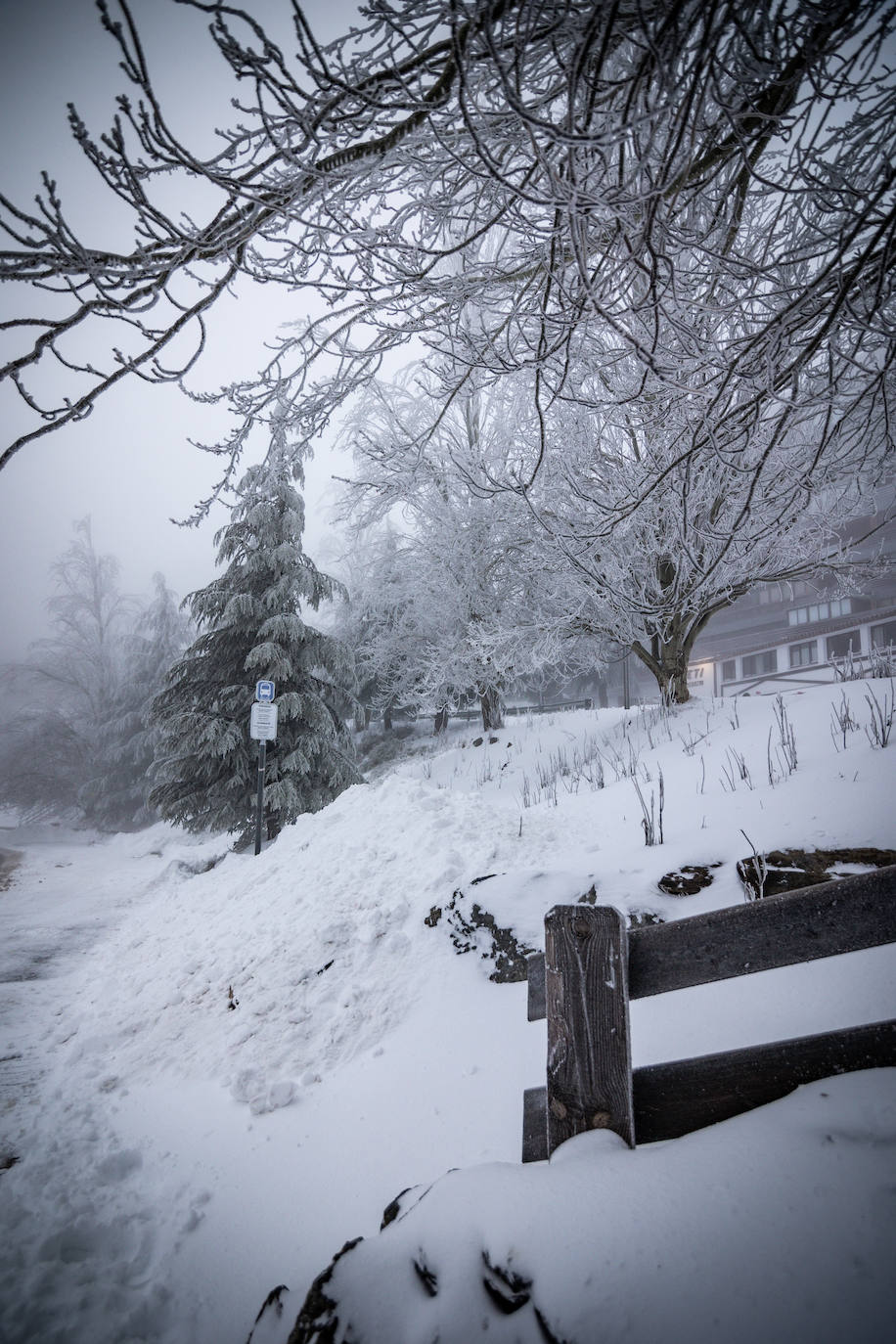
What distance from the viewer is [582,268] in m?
1.76

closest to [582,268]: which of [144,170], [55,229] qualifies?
[144,170]

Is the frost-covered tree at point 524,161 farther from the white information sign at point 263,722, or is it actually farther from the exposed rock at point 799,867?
the white information sign at point 263,722

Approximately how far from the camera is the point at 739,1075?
150 cm

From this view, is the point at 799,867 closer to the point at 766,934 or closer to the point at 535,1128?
the point at 766,934

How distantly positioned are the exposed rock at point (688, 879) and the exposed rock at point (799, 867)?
20 centimetres

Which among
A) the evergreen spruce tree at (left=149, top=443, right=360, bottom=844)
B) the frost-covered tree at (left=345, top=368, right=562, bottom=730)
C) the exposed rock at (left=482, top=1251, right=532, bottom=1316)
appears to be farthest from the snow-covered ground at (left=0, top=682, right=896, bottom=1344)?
the frost-covered tree at (left=345, top=368, right=562, bottom=730)

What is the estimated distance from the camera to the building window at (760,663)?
2425 centimetres

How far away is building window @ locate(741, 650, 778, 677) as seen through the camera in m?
24.2

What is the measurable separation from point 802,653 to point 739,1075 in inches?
1032

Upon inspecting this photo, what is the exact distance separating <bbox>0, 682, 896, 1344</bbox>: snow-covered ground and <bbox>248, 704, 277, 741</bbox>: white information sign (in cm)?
195

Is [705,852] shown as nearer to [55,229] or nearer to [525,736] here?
[55,229]

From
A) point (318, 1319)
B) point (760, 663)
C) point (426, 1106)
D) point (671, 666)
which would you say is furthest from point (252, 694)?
point (760, 663)

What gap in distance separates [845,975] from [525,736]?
10093 mm

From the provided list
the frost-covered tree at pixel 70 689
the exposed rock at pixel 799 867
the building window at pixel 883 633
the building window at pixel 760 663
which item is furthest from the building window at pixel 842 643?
the frost-covered tree at pixel 70 689
